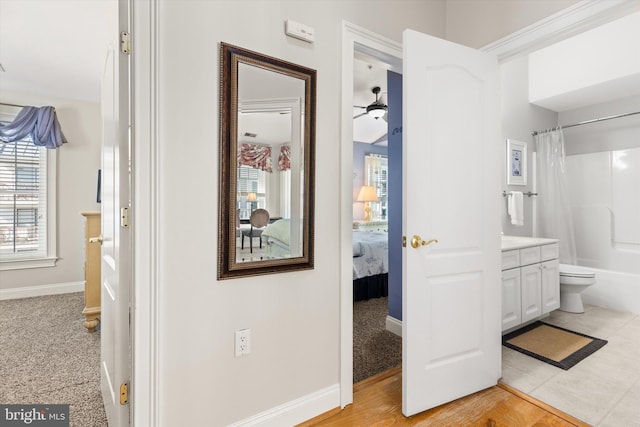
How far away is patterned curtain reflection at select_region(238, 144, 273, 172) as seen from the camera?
1.47 m

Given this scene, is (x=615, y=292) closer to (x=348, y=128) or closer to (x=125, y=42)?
(x=348, y=128)

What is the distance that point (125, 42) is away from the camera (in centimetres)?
126

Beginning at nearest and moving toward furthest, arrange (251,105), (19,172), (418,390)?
(251,105) → (418,390) → (19,172)

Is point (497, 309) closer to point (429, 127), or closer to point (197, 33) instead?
point (429, 127)

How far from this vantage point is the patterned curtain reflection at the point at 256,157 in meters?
1.47

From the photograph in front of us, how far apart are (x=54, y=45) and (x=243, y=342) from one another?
3.27m

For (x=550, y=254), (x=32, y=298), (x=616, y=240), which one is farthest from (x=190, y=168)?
(x=616, y=240)

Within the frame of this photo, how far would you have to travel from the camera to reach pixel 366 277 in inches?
143

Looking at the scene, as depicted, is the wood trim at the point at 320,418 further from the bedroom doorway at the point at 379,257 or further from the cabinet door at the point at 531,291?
the cabinet door at the point at 531,291

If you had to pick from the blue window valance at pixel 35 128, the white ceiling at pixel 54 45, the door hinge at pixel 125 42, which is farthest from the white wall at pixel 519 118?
the blue window valance at pixel 35 128

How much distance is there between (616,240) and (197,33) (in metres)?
4.96

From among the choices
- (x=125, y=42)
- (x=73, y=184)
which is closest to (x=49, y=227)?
(x=73, y=184)

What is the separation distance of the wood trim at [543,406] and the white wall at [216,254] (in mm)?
1106

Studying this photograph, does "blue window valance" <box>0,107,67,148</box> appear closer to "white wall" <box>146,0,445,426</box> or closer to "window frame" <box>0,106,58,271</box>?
"window frame" <box>0,106,58,271</box>
